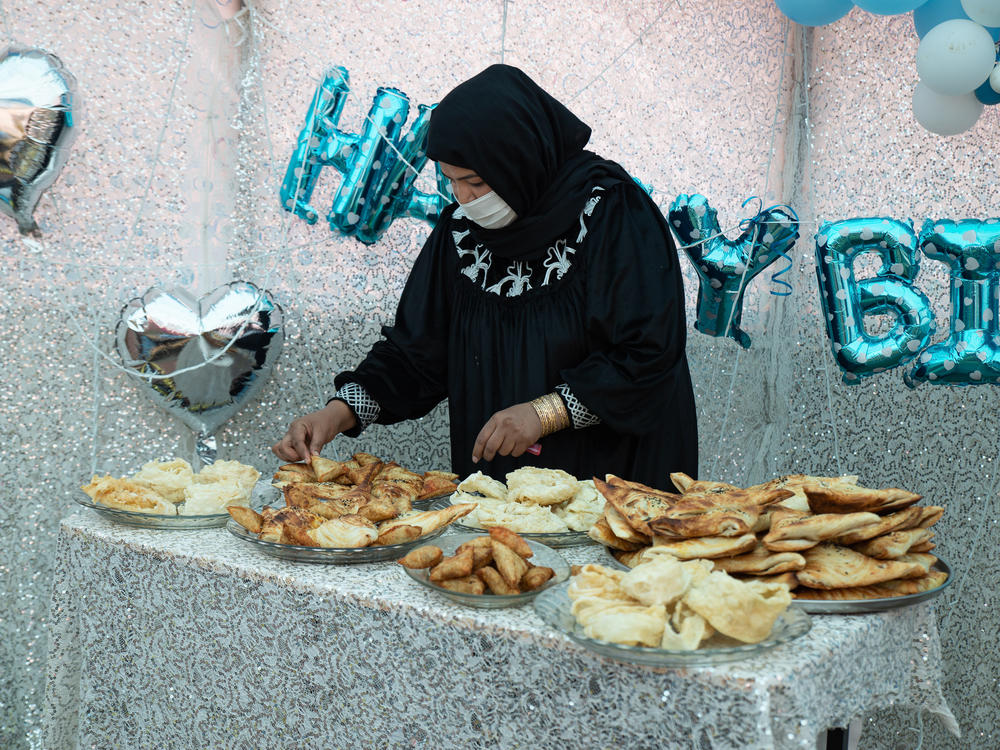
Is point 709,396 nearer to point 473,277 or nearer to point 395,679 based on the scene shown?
point 473,277

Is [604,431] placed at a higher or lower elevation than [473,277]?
lower

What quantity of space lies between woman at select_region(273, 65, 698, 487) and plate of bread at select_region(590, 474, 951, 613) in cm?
46

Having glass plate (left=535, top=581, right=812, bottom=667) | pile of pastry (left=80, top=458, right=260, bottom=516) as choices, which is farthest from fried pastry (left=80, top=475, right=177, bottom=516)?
glass plate (left=535, top=581, right=812, bottom=667)

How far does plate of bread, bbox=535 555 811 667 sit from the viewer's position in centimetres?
70

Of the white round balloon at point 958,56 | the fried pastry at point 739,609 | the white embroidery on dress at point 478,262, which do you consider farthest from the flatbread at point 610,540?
the white round balloon at point 958,56

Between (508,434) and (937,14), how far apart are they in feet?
4.04

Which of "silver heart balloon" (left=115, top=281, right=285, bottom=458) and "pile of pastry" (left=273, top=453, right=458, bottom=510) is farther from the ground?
"silver heart balloon" (left=115, top=281, right=285, bottom=458)

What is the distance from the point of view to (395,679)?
921 mm

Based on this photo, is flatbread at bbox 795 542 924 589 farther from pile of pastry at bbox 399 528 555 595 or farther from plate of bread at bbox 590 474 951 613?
pile of pastry at bbox 399 528 555 595

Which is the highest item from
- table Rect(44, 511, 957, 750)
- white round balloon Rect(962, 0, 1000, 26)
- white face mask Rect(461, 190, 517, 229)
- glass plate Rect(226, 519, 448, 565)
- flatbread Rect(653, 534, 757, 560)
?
white round balloon Rect(962, 0, 1000, 26)

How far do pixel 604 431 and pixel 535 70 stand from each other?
45.3 inches

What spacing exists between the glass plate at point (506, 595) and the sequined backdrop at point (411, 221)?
125cm

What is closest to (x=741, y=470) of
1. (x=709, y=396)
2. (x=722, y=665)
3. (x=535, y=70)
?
(x=709, y=396)

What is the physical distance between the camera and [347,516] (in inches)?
41.6
